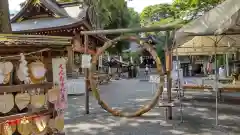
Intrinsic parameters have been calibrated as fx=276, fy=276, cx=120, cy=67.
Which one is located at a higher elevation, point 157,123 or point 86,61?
point 86,61

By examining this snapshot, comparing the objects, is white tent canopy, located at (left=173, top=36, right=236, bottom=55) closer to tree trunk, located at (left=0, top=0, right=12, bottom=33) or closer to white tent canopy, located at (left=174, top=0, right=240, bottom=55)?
white tent canopy, located at (left=174, top=0, right=240, bottom=55)

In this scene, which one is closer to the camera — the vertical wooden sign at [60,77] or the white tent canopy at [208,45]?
the vertical wooden sign at [60,77]

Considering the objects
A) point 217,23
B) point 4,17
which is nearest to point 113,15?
point 4,17

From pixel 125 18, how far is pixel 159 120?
1195 inches

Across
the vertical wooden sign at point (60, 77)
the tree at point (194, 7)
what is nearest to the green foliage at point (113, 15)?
the tree at point (194, 7)

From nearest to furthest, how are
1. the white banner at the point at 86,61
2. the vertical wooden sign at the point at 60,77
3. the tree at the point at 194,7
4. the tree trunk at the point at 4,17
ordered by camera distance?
the vertical wooden sign at the point at 60,77
the tree trunk at the point at 4,17
the white banner at the point at 86,61
the tree at the point at 194,7

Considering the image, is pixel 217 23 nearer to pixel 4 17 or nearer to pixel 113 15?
pixel 4 17

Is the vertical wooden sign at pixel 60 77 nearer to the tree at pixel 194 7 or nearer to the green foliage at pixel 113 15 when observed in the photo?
the tree at pixel 194 7

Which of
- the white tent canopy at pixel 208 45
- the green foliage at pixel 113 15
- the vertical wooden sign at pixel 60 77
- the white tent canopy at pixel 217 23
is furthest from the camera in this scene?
the green foliage at pixel 113 15

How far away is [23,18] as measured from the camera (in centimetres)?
1961

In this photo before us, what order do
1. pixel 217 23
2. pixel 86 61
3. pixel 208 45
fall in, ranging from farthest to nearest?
1. pixel 208 45
2. pixel 86 61
3. pixel 217 23

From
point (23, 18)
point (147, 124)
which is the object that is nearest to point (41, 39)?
point (147, 124)

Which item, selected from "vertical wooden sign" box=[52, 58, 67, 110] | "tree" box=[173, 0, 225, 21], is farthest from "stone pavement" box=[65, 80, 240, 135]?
"tree" box=[173, 0, 225, 21]

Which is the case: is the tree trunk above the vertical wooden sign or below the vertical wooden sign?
above
